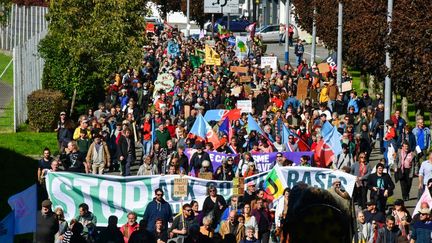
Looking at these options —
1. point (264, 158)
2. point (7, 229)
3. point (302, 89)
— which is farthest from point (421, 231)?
point (302, 89)

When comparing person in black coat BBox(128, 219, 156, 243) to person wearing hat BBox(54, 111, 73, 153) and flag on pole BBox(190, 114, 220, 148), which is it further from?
flag on pole BBox(190, 114, 220, 148)

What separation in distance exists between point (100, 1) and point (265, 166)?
19133mm

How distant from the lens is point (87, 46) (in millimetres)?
39000

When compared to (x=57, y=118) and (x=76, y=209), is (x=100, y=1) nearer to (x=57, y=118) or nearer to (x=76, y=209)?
(x=57, y=118)

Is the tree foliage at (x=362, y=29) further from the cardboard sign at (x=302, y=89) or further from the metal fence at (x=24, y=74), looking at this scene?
the metal fence at (x=24, y=74)

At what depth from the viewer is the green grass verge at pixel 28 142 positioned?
29672 mm

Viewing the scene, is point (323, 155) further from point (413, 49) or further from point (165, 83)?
point (165, 83)

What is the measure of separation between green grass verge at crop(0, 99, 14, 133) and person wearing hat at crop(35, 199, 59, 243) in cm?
2018

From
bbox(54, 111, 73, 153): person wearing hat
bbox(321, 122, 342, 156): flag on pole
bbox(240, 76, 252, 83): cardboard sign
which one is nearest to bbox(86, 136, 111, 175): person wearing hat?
bbox(54, 111, 73, 153): person wearing hat

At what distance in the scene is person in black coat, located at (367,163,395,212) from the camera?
19.1 m

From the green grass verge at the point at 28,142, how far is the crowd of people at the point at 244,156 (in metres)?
1.76

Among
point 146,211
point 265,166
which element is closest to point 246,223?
point 146,211

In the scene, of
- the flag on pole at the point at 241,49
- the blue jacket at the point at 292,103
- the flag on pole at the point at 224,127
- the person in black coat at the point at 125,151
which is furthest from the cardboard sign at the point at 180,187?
the flag on pole at the point at 241,49

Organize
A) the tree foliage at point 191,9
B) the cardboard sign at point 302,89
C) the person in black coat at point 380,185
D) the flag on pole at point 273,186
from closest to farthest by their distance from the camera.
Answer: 1. the flag on pole at point 273,186
2. the person in black coat at point 380,185
3. the cardboard sign at point 302,89
4. the tree foliage at point 191,9
